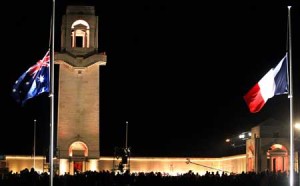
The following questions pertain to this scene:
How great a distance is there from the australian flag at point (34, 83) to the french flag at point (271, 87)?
381 inches

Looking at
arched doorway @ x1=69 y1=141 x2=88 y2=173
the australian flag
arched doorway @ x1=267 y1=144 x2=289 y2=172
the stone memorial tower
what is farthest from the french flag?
arched doorway @ x1=69 y1=141 x2=88 y2=173

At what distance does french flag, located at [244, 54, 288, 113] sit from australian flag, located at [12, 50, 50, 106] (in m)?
9.69

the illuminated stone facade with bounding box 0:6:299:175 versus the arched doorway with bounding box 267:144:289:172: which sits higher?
the illuminated stone facade with bounding box 0:6:299:175

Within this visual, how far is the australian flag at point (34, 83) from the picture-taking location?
3341 centimetres

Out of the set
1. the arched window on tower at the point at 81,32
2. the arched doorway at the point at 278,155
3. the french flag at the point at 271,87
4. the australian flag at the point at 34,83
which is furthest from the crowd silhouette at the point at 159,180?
the arched window on tower at the point at 81,32

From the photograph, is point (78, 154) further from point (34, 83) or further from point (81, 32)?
point (34, 83)

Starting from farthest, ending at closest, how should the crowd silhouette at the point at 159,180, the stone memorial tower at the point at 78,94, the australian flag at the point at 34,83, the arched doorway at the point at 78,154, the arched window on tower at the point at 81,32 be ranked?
the arched window on tower at the point at 81,32
the stone memorial tower at the point at 78,94
the arched doorway at the point at 78,154
the crowd silhouette at the point at 159,180
the australian flag at the point at 34,83

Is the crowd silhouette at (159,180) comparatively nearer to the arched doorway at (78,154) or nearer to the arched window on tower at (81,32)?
the arched doorway at (78,154)

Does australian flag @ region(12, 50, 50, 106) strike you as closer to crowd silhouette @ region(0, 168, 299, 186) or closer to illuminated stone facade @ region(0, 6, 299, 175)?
crowd silhouette @ region(0, 168, 299, 186)

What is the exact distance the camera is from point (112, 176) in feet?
136

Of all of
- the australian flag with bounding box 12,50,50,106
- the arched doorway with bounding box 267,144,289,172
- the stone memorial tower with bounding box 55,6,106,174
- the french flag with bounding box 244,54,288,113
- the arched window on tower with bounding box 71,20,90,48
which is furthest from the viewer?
the arched window on tower with bounding box 71,20,90,48

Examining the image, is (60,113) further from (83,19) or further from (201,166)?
(201,166)

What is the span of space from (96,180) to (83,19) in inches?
1064

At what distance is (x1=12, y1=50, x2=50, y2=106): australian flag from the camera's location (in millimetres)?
33406
